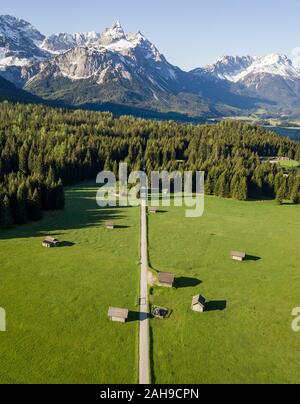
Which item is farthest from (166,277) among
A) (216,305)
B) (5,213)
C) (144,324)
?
(5,213)

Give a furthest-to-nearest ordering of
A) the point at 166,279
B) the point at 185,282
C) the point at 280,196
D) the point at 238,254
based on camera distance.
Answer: the point at 280,196, the point at 238,254, the point at 185,282, the point at 166,279

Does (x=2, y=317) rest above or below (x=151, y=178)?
below

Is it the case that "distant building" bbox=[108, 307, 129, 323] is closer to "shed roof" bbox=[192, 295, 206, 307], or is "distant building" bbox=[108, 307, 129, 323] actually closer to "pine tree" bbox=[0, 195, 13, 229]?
"shed roof" bbox=[192, 295, 206, 307]

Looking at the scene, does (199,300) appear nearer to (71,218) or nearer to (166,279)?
(166,279)

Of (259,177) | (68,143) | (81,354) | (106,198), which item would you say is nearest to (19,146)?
(68,143)

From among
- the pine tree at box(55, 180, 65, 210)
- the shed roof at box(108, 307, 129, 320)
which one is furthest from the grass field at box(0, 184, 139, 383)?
the pine tree at box(55, 180, 65, 210)

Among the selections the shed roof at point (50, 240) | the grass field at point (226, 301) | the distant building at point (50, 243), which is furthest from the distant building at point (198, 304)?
the shed roof at point (50, 240)
